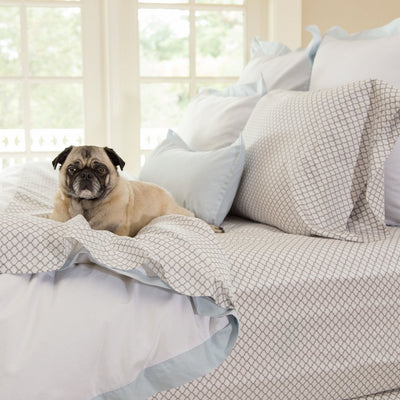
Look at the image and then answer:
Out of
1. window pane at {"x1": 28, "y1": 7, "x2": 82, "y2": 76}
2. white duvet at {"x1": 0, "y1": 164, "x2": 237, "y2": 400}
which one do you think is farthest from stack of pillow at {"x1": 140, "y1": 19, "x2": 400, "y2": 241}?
window pane at {"x1": 28, "y1": 7, "x2": 82, "y2": 76}

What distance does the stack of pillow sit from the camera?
157cm

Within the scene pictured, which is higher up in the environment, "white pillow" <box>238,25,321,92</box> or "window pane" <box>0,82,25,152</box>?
"white pillow" <box>238,25,321,92</box>

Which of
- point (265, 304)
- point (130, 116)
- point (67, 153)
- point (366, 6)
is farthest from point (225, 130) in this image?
point (366, 6)

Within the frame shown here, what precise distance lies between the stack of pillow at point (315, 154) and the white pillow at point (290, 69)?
10 mm

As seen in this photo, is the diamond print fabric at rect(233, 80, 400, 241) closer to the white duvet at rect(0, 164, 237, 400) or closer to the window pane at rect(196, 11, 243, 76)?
the white duvet at rect(0, 164, 237, 400)

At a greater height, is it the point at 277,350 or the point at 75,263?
the point at 75,263

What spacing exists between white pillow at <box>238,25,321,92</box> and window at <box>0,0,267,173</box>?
1169mm

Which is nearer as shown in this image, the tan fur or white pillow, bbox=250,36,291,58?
the tan fur

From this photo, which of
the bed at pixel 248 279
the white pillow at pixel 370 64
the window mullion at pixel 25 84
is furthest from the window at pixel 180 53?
the bed at pixel 248 279

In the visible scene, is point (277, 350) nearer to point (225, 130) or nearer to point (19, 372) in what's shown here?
point (19, 372)

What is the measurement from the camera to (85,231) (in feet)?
3.94

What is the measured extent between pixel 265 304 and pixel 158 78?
2365 mm

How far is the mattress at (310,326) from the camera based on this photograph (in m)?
1.27

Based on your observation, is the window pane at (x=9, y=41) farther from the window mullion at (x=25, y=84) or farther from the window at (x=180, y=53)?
the window at (x=180, y=53)
